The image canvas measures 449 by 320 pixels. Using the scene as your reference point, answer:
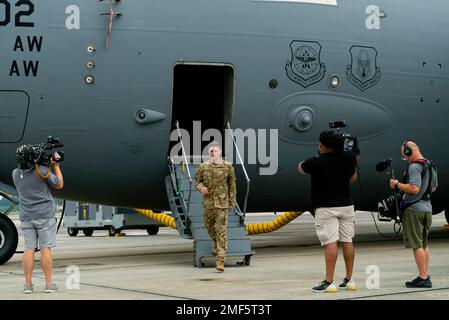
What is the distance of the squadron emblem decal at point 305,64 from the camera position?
14773mm

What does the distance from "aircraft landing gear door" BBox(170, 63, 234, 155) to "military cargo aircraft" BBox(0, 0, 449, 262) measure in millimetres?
128

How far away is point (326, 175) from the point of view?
912cm

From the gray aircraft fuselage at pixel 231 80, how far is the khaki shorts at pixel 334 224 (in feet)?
18.5

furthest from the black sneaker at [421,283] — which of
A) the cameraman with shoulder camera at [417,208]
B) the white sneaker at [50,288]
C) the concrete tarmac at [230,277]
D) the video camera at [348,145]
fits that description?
the white sneaker at [50,288]

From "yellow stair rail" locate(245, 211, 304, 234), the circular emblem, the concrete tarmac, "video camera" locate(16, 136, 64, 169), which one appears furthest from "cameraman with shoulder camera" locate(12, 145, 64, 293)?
"yellow stair rail" locate(245, 211, 304, 234)

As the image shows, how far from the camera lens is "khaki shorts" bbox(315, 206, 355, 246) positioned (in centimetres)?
905

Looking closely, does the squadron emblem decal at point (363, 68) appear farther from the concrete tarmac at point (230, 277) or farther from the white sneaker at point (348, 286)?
the white sneaker at point (348, 286)

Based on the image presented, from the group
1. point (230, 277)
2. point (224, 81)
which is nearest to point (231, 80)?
point (224, 81)

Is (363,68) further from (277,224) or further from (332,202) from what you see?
(277,224)

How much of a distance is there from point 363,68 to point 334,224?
6922mm

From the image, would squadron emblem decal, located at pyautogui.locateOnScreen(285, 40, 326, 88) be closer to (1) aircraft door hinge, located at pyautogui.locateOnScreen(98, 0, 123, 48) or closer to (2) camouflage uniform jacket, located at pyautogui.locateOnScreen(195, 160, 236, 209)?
(2) camouflage uniform jacket, located at pyautogui.locateOnScreen(195, 160, 236, 209)
